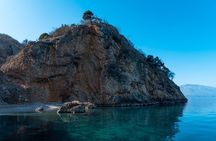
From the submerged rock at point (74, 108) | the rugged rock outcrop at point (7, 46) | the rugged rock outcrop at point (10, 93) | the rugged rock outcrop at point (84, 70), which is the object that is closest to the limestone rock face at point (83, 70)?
the rugged rock outcrop at point (84, 70)

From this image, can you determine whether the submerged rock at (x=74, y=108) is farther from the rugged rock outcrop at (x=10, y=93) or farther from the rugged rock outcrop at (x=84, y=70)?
the rugged rock outcrop at (x=84, y=70)

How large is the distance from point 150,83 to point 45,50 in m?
42.9

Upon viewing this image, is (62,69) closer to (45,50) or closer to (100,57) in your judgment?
(45,50)

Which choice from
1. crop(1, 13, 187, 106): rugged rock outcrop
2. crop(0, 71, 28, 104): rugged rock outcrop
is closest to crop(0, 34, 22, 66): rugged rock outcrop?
crop(1, 13, 187, 106): rugged rock outcrop

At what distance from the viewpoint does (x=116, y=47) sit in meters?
95.2

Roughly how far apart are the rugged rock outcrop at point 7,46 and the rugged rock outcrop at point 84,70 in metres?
18.1

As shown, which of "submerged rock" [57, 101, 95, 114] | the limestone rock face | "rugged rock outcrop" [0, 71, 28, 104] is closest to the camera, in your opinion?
"submerged rock" [57, 101, 95, 114]

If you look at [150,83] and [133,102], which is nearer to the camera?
[133,102]

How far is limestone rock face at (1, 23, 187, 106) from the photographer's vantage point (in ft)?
259

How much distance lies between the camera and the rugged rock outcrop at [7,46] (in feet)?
338

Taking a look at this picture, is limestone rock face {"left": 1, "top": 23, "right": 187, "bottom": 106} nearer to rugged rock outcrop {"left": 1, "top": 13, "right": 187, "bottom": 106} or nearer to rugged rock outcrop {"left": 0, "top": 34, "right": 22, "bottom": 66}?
rugged rock outcrop {"left": 1, "top": 13, "right": 187, "bottom": 106}

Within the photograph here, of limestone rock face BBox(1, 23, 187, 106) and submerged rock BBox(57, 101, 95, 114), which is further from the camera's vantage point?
limestone rock face BBox(1, 23, 187, 106)

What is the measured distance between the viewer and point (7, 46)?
108 m

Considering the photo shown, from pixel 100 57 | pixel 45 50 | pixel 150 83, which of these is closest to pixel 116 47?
pixel 100 57
